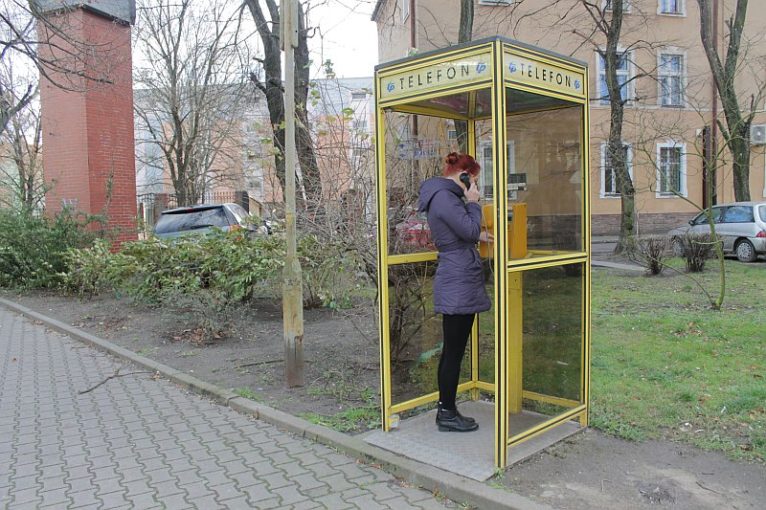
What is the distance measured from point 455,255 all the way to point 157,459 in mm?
2510

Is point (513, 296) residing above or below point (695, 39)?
below

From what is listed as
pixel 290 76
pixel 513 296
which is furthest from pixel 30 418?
pixel 513 296

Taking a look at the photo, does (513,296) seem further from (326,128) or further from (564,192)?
(326,128)

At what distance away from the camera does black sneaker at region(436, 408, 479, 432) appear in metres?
4.45

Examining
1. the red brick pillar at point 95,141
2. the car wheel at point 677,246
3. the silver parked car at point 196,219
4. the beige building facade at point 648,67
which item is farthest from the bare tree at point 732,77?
the red brick pillar at point 95,141

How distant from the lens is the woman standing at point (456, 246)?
4.04m

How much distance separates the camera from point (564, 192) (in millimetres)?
4484

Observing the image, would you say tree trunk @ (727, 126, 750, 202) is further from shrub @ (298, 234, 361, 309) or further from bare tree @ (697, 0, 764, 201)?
shrub @ (298, 234, 361, 309)

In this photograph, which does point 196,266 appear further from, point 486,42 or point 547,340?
point 486,42

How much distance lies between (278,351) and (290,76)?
316cm

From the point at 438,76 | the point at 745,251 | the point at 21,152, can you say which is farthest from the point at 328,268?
the point at 21,152

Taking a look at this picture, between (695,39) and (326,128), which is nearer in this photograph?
(326,128)

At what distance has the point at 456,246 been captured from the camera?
409cm

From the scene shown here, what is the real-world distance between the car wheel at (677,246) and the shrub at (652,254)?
46 centimetres
